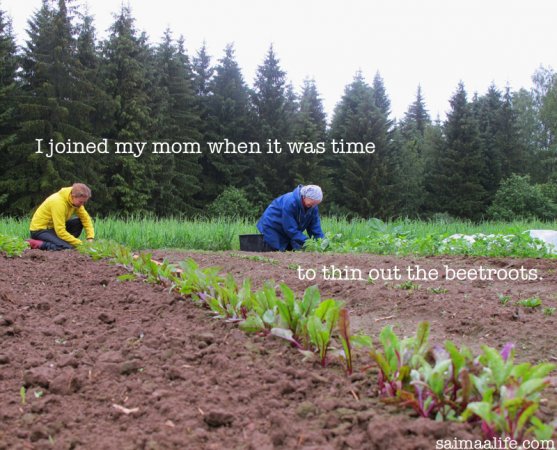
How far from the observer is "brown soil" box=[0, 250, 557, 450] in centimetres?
146

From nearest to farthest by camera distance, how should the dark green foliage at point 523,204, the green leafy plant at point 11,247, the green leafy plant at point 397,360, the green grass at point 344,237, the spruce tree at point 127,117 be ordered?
the green leafy plant at point 397,360 < the green leafy plant at point 11,247 < the green grass at point 344,237 < the spruce tree at point 127,117 < the dark green foliage at point 523,204

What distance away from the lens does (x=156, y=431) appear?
4.93 feet

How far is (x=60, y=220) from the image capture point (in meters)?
7.50

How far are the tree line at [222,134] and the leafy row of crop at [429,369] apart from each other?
64.7 feet

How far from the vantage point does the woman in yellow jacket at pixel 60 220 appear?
7.43 meters

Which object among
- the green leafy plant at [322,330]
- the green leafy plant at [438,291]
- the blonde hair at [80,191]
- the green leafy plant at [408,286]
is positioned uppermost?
the blonde hair at [80,191]

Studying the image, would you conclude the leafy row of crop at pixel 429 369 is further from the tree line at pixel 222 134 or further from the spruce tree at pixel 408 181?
the spruce tree at pixel 408 181

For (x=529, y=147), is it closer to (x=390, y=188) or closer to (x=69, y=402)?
(x=390, y=188)

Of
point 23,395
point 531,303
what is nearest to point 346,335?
point 23,395

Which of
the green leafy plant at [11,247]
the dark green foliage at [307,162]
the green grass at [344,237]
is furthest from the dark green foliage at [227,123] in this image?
the green leafy plant at [11,247]

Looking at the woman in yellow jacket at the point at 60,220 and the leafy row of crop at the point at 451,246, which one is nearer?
the leafy row of crop at the point at 451,246

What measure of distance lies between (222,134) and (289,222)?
27.6m

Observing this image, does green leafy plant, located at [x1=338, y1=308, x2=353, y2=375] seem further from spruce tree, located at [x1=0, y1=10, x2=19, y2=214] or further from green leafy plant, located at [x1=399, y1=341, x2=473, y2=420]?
spruce tree, located at [x1=0, y1=10, x2=19, y2=214]

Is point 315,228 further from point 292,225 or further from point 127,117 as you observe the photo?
point 127,117
